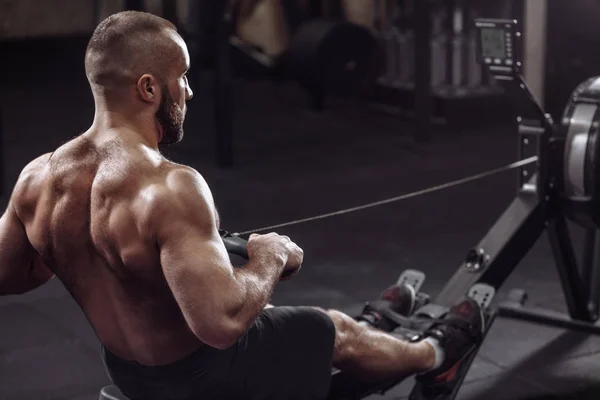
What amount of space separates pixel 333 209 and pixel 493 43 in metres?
2.13

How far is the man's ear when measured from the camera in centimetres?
197

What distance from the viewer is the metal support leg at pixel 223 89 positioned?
19.1 feet

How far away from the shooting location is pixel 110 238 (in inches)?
76.5

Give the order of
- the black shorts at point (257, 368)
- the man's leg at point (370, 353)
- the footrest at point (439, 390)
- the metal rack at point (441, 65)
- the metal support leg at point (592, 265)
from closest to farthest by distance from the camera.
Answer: the black shorts at point (257, 368)
the man's leg at point (370, 353)
the footrest at point (439, 390)
the metal support leg at point (592, 265)
the metal rack at point (441, 65)

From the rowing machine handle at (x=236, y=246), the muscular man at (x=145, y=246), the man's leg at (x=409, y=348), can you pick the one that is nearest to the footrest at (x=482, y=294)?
the man's leg at (x=409, y=348)

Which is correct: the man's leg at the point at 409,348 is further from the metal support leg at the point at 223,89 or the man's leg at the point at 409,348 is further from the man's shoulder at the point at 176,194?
the metal support leg at the point at 223,89

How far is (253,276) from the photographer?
1990 mm

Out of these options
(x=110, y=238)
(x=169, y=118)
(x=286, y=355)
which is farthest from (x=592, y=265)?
(x=110, y=238)

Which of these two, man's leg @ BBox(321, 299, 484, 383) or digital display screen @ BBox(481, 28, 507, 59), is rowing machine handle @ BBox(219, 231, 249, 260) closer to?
man's leg @ BBox(321, 299, 484, 383)

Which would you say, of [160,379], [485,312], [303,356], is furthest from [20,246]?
[485,312]

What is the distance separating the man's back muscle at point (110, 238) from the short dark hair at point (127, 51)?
Answer: 13 cm

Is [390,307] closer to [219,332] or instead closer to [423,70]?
[219,332]

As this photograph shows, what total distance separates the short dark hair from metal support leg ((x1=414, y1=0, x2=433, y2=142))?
4513 millimetres

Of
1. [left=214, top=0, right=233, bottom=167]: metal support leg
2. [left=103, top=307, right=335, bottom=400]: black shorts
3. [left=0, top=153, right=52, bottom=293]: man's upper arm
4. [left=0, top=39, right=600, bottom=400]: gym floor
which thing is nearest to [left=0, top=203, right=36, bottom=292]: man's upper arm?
[left=0, top=153, right=52, bottom=293]: man's upper arm
